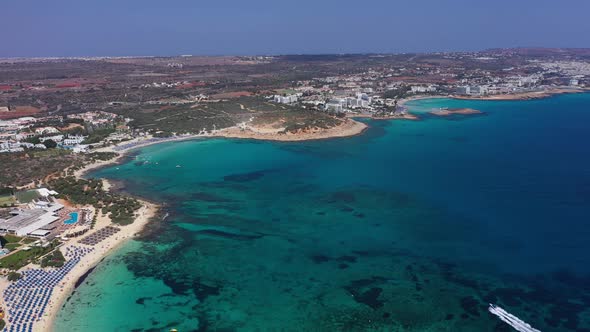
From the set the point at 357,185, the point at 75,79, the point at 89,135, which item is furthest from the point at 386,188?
the point at 75,79

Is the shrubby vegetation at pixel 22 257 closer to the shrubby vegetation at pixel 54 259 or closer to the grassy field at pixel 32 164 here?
the shrubby vegetation at pixel 54 259

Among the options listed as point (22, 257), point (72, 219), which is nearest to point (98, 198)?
point (72, 219)

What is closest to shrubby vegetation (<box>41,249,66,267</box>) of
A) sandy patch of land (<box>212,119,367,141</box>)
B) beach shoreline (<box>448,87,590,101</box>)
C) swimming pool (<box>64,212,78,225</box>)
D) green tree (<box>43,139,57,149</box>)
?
swimming pool (<box>64,212,78,225</box>)

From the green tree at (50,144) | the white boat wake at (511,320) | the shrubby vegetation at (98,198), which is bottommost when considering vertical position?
the white boat wake at (511,320)

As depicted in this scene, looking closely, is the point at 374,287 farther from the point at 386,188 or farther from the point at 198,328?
the point at 386,188

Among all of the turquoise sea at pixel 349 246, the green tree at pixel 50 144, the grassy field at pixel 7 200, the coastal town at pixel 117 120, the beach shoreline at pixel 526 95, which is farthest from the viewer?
the beach shoreline at pixel 526 95

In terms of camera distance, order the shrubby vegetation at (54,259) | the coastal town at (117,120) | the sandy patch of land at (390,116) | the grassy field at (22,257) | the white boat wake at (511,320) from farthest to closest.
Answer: the sandy patch of land at (390,116)
the coastal town at (117,120)
the shrubby vegetation at (54,259)
the grassy field at (22,257)
the white boat wake at (511,320)

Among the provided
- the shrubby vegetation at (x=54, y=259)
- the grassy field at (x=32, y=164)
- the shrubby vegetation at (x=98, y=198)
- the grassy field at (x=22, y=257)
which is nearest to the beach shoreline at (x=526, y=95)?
the grassy field at (x=32, y=164)

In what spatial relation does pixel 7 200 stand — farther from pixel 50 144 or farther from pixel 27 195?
pixel 50 144
